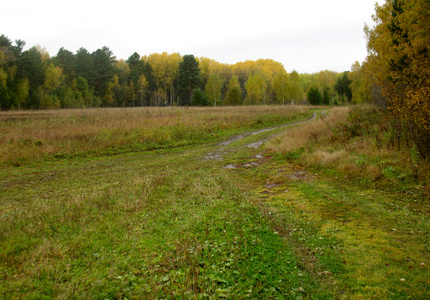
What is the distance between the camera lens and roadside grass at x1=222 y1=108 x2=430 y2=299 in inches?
157

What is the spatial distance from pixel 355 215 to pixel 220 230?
11.4ft

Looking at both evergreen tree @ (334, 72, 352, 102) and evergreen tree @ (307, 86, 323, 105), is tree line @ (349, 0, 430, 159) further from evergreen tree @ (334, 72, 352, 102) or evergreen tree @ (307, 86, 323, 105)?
evergreen tree @ (334, 72, 352, 102)

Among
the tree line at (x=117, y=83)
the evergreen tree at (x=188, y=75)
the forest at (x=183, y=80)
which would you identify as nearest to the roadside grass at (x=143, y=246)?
the forest at (x=183, y=80)

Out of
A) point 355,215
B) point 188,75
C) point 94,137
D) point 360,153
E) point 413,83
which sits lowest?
point 355,215

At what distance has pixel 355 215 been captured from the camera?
6.23 meters

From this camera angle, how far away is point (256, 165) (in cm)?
1212

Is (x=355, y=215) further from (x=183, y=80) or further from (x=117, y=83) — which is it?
(x=117, y=83)

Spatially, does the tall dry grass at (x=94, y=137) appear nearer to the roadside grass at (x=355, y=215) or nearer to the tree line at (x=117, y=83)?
the roadside grass at (x=355, y=215)

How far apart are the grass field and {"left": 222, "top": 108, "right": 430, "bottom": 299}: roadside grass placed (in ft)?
0.09

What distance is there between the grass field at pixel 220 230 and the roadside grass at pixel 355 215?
28 millimetres

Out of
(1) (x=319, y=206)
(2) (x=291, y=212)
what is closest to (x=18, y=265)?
(2) (x=291, y=212)

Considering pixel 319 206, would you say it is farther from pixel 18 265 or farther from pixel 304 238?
pixel 18 265

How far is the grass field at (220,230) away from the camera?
12.3ft

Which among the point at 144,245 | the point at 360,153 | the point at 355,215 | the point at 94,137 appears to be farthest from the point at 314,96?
the point at 144,245
